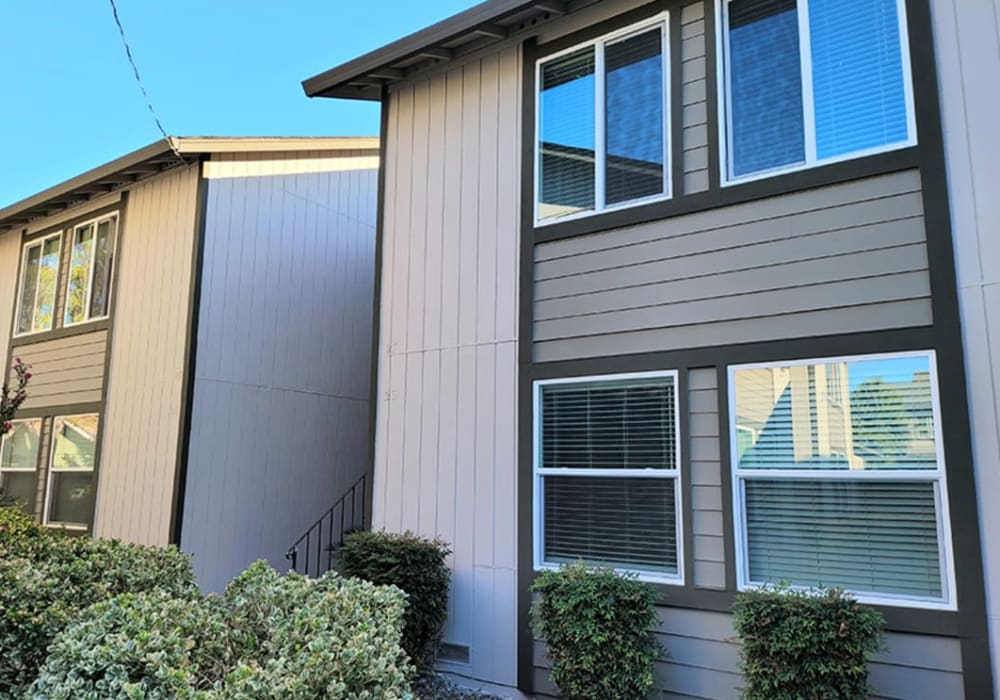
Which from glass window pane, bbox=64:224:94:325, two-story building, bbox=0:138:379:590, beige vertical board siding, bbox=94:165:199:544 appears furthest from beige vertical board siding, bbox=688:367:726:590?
glass window pane, bbox=64:224:94:325

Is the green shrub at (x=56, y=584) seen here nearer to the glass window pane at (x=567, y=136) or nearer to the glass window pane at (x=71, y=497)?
the glass window pane at (x=567, y=136)

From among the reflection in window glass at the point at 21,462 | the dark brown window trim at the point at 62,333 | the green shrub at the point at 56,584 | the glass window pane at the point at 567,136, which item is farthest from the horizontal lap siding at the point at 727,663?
the reflection in window glass at the point at 21,462

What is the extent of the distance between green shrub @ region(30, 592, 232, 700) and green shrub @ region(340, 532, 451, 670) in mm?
2593

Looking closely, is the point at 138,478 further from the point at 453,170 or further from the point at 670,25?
the point at 670,25

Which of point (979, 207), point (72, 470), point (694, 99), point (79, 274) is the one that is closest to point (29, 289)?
point (79, 274)

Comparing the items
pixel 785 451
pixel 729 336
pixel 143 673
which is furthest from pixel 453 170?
pixel 143 673

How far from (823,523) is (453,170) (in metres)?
4.29

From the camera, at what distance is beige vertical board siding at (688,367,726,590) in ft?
16.0

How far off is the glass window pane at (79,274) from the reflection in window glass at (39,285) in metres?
0.37

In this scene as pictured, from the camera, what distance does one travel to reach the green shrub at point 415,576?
5.65 meters

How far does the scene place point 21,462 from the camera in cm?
1055

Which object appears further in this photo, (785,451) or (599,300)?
(599,300)

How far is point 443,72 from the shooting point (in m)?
6.97

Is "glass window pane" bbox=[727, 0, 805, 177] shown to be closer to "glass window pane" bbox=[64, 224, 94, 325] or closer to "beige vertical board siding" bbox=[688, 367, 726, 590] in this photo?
"beige vertical board siding" bbox=[688, 367, 726, 590]
